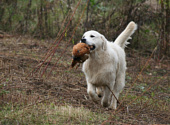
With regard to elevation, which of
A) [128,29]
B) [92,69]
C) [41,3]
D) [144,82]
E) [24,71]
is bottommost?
[144,82]

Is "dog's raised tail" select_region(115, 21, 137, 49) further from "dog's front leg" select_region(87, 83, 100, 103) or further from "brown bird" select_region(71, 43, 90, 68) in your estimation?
"brown bird" select_region(71, 43, 90, 68)

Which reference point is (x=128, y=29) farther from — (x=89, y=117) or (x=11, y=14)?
(x=11, y=14)

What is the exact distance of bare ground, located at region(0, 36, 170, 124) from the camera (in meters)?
4.58

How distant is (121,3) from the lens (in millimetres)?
11367

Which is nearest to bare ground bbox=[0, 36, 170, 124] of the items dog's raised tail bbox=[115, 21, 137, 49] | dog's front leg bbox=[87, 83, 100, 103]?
dog's front leg bbox=[87, 83, 100, 103]

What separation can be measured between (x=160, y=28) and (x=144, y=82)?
3.73 meters

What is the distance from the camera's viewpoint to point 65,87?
605 cm

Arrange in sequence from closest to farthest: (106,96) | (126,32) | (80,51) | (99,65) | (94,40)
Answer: (80,51) < (94,40) < (99,65) < (106,96) < (126,32)

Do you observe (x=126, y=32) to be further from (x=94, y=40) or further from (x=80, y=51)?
(x=80, y=51)

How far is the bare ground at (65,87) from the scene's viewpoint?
4.58 m

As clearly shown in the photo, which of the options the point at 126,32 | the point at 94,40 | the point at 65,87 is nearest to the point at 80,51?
the point at 94,40

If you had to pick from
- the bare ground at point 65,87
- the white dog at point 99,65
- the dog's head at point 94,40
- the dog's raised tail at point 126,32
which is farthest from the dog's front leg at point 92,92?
the dog's raised tail at point 126,32

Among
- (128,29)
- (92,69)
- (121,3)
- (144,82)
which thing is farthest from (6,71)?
(121,3)

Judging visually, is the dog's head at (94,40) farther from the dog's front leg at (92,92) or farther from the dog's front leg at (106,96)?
the dog's front leg at (106,96)
